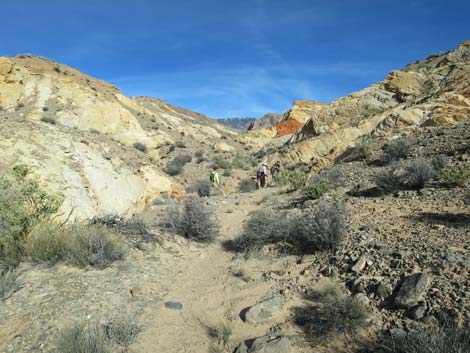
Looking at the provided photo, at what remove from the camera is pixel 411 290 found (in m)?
3.30

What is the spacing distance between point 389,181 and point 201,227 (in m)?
4.57

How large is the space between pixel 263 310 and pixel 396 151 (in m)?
8.29

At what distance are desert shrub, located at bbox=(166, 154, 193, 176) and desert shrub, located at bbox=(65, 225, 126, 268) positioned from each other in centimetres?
1661

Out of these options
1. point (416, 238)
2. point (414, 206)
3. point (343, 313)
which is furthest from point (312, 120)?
point (343, 313)

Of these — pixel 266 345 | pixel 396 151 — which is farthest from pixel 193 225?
pixel 396 151

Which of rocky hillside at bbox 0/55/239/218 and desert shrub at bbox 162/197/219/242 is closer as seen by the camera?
desert shrub at bbox 162/197/219/242

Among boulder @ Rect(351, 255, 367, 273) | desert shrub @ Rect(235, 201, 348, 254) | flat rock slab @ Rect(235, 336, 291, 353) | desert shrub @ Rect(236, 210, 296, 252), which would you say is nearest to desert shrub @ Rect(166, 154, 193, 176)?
desert shrub @ Rect(235, 201, 348, 254)

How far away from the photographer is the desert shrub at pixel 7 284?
393cm

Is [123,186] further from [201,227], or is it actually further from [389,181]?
[389,181]

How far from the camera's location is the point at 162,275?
5266 mm

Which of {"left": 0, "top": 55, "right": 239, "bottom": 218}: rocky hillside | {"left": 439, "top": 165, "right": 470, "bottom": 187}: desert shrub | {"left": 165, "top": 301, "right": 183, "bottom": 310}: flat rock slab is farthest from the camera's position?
{"left": 0, "top": 55, "right": 239, "bottom": 218}: rocky hillside

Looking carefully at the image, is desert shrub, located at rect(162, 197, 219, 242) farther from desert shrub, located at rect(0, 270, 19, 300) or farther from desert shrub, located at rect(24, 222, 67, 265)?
desert shrub, located at rect(0, 270, 19, 300)

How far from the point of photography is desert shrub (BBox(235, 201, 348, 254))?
509 centimetres

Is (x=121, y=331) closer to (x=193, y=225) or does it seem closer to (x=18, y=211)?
(x=18, y=211)
